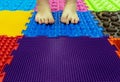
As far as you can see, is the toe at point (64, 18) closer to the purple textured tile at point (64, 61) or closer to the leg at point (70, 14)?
the leg at point (70, 14)

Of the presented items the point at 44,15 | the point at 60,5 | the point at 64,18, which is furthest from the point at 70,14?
the point at 60,5

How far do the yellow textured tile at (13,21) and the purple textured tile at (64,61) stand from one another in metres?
0.16

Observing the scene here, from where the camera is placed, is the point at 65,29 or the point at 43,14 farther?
the point at 43,14

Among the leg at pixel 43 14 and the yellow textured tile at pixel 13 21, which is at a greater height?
the leg at pixel 43 14

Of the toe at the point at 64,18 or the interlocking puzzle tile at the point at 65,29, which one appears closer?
the interlocking puzzle tile at the point at 65,29

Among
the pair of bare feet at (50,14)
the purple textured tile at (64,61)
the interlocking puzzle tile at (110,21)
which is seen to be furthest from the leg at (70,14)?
the purple textured tile at (64,61)

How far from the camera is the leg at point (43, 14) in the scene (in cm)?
165

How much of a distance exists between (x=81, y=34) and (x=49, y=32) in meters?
0.19

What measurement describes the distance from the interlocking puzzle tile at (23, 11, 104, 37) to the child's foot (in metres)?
0.03

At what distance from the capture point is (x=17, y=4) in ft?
6.66

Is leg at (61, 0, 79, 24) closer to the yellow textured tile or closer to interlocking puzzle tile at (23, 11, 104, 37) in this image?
interlocking puzzle tile at (23, 11, 104, 37)

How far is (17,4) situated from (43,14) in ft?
1.42

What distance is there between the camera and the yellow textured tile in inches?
61.0

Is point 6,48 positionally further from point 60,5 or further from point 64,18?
point 60,5
